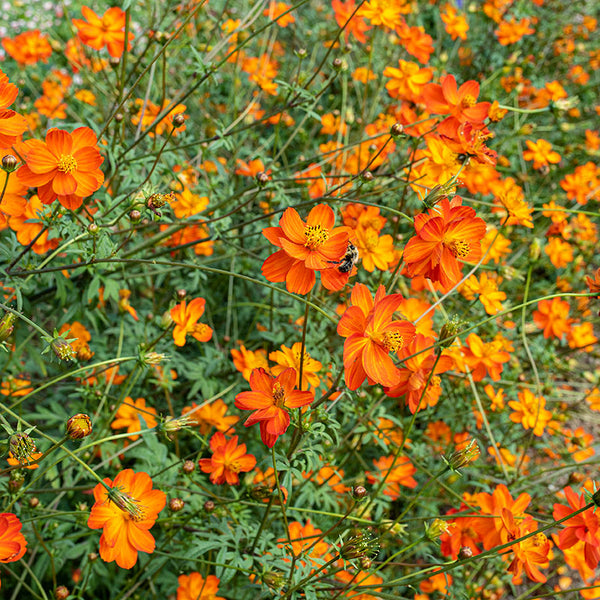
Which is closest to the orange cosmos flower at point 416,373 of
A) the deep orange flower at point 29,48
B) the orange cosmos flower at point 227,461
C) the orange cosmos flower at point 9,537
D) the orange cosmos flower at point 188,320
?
the orange cosmos flower at point 227,461

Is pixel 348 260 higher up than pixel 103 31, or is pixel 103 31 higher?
pixel 103 31

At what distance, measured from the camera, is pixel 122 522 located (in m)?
1.09

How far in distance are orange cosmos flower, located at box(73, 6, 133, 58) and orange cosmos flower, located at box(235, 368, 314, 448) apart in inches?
46.7

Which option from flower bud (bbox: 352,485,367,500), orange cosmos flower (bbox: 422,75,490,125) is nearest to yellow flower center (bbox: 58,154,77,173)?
flower bud (bbox: 352,485,367,500)

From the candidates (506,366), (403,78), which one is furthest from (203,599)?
(403,78)

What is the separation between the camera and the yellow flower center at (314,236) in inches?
43.6

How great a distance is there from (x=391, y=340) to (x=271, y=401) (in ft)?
0.82

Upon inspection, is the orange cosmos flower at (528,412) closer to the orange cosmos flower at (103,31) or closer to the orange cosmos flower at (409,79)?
the orange cosmos flower at (409,79)

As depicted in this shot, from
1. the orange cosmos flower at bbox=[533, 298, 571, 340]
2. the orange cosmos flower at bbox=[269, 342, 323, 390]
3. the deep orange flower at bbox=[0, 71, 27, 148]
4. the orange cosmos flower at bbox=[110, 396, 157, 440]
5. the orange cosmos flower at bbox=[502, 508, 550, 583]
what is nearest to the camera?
the deep orange flower at bbox=[0, 71, 27, 148]

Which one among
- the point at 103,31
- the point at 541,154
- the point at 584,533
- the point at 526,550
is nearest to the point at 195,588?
the point at 526,550

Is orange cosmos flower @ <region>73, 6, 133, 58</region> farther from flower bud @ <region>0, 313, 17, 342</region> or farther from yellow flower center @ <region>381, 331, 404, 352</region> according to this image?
yellow flower center @ <region>381, 331, 404, 352</region>

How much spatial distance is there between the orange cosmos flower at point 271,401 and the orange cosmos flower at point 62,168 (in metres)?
0.50

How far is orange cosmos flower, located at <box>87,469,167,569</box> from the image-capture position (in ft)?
3.38

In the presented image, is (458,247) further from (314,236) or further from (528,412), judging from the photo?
(528,412)
